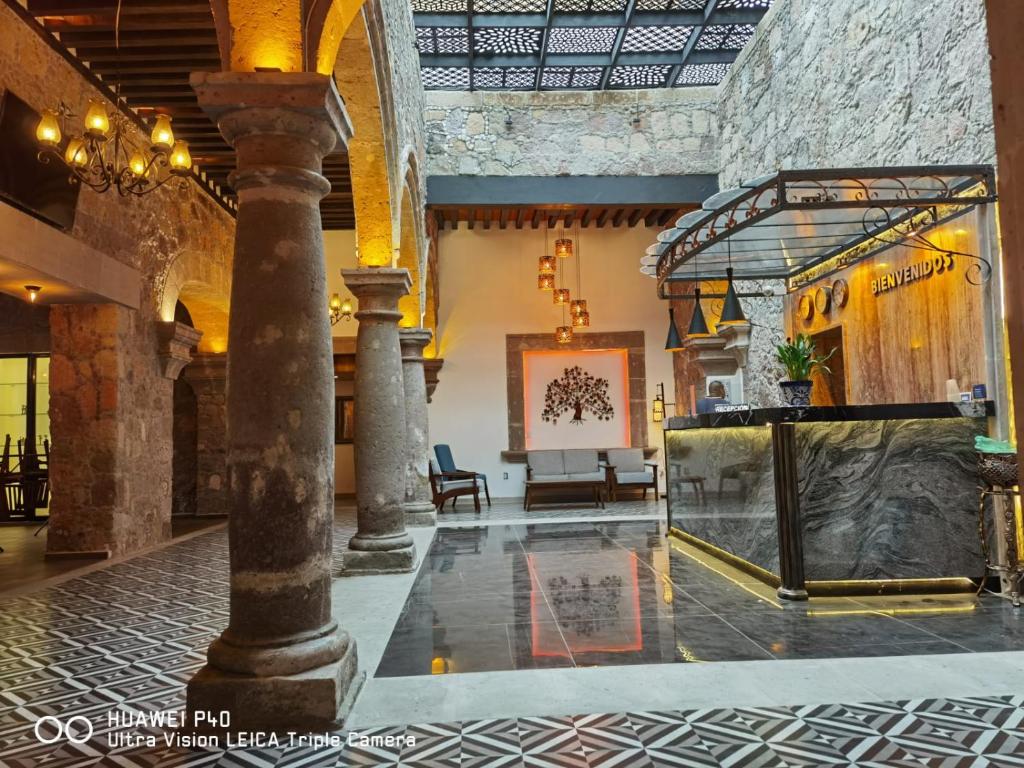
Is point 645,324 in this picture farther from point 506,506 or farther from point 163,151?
point 163,151

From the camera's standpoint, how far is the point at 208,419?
9.92m

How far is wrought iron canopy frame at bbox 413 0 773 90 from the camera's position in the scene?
29.4 feet

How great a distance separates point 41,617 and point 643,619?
3701 millimetres

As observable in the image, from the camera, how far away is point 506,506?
11047 millimetres

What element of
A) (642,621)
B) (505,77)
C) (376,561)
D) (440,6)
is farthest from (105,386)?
(505,77)

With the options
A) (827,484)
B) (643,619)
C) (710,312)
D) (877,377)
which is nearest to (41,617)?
(643,619)

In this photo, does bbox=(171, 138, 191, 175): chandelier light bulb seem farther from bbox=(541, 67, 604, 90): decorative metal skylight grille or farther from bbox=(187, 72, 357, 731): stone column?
bbox=(541, 67, 604, 90): decorative metal skylight grille

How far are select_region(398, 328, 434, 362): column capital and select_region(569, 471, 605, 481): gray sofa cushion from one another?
13.0ft

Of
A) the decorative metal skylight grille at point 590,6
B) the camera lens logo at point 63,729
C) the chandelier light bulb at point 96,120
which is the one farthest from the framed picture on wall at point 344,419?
the camera lens logo at point 63,729

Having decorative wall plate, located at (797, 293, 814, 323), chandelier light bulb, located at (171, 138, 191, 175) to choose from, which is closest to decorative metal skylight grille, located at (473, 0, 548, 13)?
decorative wall plate, located at (797, 293, 814, 323)

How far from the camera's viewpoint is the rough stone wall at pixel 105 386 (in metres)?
6.05

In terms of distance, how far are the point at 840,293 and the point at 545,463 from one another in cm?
550

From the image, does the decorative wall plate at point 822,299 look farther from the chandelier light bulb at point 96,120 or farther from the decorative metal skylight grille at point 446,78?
the chandelier light bulb at point 96,120

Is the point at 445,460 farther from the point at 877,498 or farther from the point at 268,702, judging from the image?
the point at 268,702
